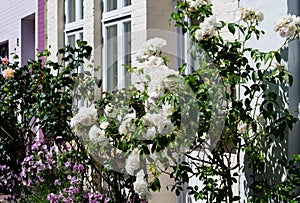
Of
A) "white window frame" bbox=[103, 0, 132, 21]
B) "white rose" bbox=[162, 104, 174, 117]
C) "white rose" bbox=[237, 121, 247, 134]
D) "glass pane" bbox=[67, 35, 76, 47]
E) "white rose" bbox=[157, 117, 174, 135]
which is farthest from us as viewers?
"glass pane" bbox=[67, 35, 76, 47]

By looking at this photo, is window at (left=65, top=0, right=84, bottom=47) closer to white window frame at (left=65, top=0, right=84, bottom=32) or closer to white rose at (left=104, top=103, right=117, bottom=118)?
Result: white window frame at (left=65, top=0, right=84, bottom=32)

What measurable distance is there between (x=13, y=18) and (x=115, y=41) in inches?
192

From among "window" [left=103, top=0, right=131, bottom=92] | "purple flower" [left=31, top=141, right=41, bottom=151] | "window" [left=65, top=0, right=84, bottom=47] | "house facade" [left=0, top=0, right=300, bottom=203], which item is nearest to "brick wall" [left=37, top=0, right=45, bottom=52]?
"house facade" [left=0, top=0, right=300, bottom=203]

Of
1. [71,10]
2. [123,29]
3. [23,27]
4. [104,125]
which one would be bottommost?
[104,125]

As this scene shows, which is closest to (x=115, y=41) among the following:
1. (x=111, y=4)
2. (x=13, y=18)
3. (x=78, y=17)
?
(x=111, y=4)

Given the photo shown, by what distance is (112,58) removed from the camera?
6652mm

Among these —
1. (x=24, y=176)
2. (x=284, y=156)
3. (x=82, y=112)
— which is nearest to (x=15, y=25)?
(x=24, y=176)

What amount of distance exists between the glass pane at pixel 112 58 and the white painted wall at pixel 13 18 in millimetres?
3145

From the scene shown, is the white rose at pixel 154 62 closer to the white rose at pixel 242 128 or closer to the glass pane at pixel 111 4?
the white rose at pixel 242 128

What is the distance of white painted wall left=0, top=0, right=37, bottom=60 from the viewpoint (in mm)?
9805

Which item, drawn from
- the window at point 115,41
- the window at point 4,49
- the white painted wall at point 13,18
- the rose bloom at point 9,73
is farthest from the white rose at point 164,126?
the window at point 4,49

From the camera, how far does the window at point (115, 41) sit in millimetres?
6309

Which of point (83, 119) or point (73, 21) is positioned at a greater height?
point (73, 21)

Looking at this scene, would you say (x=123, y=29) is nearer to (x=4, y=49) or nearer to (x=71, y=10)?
(x=71, y=10)
